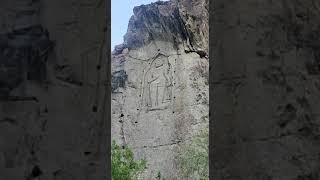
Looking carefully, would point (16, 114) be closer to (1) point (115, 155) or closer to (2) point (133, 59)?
Answer: (1) point (115, 155)

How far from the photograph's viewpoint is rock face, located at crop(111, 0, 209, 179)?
55.7 ft

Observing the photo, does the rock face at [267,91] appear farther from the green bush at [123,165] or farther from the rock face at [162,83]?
the rock face at [162,83]

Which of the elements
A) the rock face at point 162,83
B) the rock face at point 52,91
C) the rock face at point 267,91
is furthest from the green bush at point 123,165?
the rock face at point 52,91

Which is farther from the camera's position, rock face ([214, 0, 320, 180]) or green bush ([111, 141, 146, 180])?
green bush ([111, 141, 146, 180])

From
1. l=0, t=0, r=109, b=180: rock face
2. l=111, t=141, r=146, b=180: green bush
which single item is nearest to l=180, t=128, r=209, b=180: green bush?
l=111, t=141, r=146, b=180: green bush

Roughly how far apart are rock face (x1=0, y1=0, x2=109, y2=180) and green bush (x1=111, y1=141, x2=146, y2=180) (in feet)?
37.3

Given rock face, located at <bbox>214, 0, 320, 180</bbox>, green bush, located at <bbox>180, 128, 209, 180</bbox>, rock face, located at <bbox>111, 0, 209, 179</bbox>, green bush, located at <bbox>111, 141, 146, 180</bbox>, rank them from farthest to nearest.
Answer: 1. rock face, located at <bbox>111, 0, 209, 179</bbox>
2. green bush, located at <bbox>180, 128, 209, 180</bbox>
3. green bush, located at <bbox>111, 141, 146, 180</bbox>
4. rock face, located at <bbox>214, 0, 320, 180</bbox>

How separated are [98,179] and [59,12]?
0.75m

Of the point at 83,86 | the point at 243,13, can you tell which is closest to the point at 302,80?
the point at 243,13

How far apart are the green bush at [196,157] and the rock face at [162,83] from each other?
0.75ft

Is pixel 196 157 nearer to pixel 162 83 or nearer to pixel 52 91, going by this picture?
pixel 162 83

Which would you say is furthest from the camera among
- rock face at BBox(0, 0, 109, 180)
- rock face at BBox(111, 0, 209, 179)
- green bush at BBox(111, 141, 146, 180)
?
rock face at BBox(111, 0, 209, 179)

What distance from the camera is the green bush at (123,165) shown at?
14164 millimetres

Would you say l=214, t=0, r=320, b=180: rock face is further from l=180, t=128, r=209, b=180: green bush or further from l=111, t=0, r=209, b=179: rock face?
l=111, t=0, r=209, b=179: rock face
